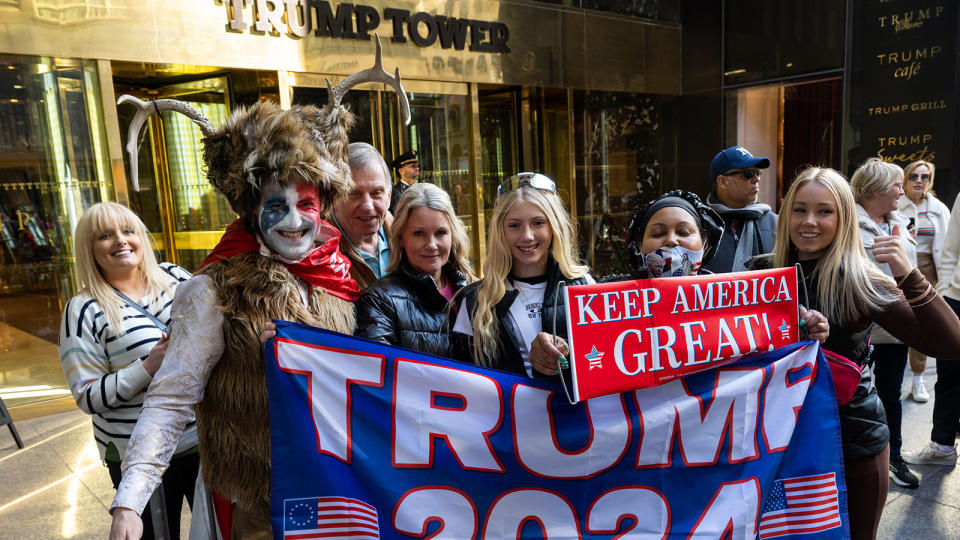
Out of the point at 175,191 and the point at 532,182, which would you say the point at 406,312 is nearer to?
the point at 532,182

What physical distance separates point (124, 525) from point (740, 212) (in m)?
3.78

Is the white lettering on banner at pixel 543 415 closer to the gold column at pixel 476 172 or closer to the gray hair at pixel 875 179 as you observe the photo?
the gray hair at pixel 875 179

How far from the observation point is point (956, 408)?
4.28 metres

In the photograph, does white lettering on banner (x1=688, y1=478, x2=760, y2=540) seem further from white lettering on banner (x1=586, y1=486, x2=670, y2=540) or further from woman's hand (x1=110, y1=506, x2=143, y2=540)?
woman's hand (x1=110, y1=506, x2=143, y2=540)

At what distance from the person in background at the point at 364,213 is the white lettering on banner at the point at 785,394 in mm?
1793

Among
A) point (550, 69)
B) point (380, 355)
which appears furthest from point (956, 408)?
point (550, 69)

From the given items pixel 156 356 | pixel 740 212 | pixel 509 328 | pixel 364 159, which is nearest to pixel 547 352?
pixel 509 328

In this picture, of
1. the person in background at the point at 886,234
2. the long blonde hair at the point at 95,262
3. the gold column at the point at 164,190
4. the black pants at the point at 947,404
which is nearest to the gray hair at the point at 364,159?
the long blonde hair at the point at 95,262

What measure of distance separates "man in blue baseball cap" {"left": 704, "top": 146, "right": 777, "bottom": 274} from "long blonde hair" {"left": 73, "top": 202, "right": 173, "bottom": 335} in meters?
3.17

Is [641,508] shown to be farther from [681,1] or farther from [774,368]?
[681,1]

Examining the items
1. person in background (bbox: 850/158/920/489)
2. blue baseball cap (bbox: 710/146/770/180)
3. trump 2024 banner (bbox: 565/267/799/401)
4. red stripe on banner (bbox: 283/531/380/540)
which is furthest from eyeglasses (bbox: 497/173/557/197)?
person in background (bbox: 850/158/920/489)

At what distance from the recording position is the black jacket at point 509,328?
248 cm

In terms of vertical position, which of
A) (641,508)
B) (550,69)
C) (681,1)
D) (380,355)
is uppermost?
(681,1)

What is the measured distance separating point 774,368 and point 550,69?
27.6ft
